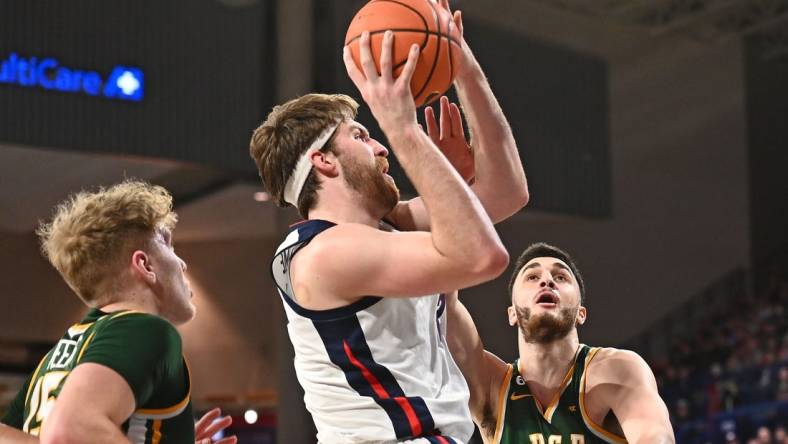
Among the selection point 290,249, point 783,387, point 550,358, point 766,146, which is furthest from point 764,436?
point 290,249

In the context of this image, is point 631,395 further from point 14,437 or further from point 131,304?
point 14,437

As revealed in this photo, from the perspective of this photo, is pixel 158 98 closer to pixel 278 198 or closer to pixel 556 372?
pixel 556 372

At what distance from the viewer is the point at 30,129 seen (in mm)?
12094

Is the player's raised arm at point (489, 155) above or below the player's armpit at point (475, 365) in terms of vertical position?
above

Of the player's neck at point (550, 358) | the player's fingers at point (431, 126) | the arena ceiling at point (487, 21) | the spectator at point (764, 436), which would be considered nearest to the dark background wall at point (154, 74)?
the arena ceiling at point (487, 21)

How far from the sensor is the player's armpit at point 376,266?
2672 mm

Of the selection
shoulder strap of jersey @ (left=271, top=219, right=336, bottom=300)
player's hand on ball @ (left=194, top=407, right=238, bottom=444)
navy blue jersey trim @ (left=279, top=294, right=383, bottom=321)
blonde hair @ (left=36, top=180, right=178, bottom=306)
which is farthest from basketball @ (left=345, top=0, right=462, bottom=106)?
player's hand on ball @ (left=194, top=407, right=238, bottom=444)

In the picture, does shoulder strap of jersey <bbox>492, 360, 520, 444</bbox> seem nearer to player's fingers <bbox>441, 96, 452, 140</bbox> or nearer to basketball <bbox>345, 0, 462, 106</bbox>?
player's fingers <bbox>441, 96, 452, 140</bbox>

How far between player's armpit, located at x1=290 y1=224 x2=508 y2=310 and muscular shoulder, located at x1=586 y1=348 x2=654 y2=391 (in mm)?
1930

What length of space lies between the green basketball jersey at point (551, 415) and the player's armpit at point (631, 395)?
0.24 feet

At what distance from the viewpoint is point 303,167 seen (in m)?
3.11

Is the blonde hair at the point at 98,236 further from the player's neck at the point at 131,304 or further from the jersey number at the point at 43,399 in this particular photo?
the jersey number at the point at 43,399

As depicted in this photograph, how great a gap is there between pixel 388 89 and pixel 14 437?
132 cm

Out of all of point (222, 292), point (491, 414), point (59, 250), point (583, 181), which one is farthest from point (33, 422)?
point (222, 292)
